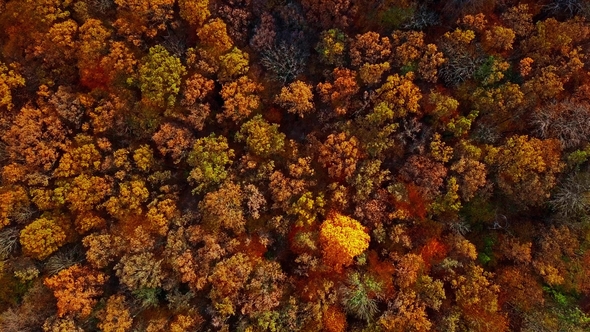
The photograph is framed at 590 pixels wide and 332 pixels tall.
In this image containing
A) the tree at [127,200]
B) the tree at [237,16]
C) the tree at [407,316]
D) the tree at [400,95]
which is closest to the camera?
the tree at [407,316]

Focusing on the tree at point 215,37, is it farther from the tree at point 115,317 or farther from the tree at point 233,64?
the tree at point 115,317

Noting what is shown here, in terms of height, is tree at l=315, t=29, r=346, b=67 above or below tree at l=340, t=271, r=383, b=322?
above

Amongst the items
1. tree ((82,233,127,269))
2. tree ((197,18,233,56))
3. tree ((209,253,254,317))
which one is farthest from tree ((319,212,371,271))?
tree ((197,18,233,56))

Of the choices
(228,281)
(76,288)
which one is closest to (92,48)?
(76,288)

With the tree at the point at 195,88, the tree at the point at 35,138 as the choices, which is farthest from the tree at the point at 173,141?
the tree at the point at 35,138

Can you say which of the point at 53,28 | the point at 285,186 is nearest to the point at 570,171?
the point at 285,186

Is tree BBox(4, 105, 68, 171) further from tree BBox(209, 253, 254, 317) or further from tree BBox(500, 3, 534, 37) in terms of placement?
tree BBox(500, 3, 534, 37)
